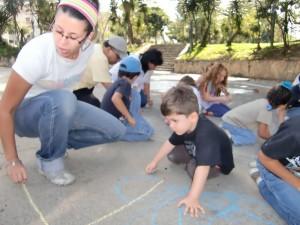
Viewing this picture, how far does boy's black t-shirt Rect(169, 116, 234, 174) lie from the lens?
2.21m

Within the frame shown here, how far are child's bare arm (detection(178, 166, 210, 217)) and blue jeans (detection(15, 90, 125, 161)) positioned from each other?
2.57 feet

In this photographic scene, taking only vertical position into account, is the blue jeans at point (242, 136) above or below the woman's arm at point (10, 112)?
below

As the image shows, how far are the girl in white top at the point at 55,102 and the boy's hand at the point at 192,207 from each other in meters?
0.77

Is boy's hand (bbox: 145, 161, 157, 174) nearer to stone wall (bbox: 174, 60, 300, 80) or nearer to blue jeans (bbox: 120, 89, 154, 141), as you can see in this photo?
blue jeans (bbox: 120, 89, 154, 141)

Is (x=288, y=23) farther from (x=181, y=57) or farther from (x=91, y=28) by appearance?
(x=91, y=28)

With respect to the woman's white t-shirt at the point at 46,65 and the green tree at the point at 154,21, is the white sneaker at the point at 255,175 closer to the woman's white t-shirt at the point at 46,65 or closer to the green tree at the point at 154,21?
the woman's white t-shirt at the point at 46,65

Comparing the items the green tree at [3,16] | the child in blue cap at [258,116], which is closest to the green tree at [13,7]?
the green tree at [3,16]

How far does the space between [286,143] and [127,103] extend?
2.05 metres

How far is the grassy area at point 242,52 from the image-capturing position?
12805 mm

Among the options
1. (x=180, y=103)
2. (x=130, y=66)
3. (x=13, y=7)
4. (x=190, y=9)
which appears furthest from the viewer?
(x=13, y=7)

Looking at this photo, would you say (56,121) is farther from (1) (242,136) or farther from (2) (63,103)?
(1) (242,136)

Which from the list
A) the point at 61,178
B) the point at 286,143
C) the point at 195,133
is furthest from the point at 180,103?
the point at 61,178

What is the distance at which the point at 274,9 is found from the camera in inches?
542

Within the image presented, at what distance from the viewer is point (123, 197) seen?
2287 millimetres
